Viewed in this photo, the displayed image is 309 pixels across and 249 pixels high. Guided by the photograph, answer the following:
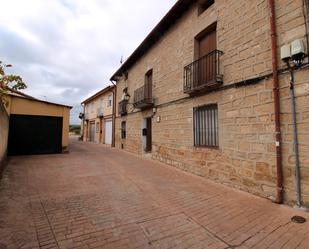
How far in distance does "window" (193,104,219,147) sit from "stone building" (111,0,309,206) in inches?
1.2

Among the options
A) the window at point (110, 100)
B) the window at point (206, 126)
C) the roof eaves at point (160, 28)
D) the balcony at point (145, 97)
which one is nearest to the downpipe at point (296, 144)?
the window at point (206, 126)

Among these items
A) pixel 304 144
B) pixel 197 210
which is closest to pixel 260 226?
pixel 197 210

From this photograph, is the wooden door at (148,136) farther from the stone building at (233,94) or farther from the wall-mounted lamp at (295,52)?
the wall-mounted lamp at (295,52)

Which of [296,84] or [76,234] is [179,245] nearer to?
[76,234]

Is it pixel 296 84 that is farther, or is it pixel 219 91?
pixel 219 91

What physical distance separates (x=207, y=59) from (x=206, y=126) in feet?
6.74

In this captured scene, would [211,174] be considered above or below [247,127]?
below

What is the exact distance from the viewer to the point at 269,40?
13.0 ft

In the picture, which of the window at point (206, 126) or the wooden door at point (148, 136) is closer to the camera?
the window at point (206, 126)

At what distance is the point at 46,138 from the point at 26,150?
1.06 metres

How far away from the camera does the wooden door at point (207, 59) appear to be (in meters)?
5.39

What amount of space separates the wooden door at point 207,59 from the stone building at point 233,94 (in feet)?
0.10

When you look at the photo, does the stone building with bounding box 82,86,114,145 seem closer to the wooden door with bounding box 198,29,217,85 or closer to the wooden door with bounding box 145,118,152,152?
the wooden door with bounding box 145,118,152,152

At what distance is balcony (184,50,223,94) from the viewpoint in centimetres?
512
